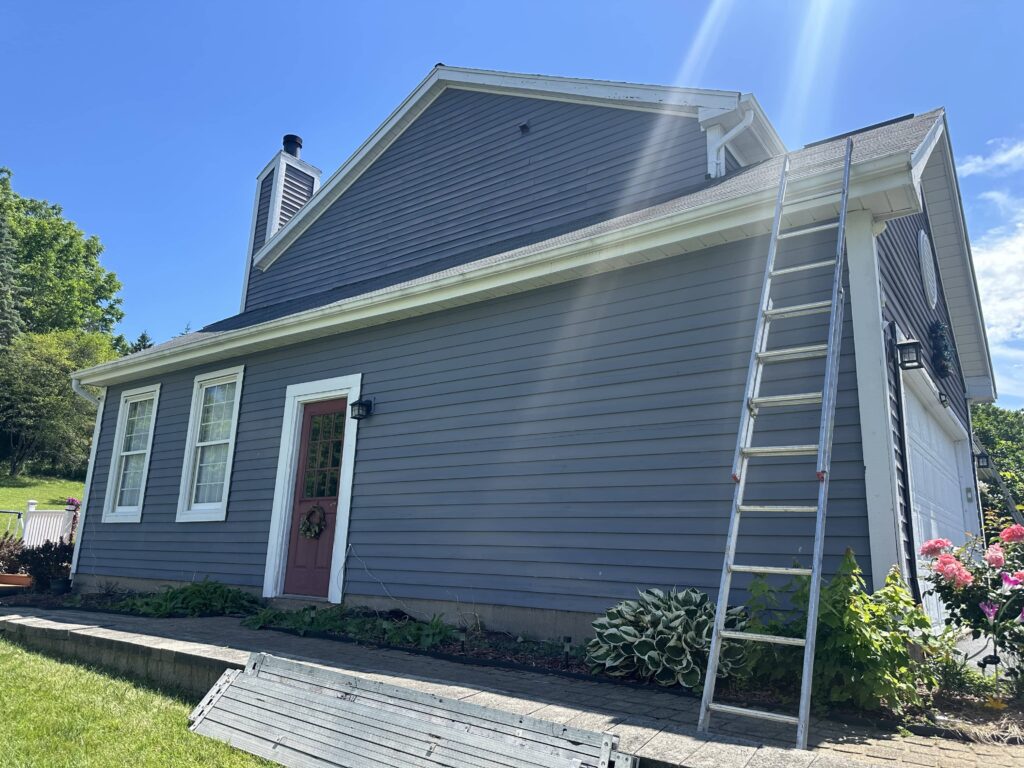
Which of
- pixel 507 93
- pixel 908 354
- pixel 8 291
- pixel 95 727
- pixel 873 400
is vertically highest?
pixel 8 291

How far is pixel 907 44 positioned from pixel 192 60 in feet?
32.3

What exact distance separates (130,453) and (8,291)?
30.1 m

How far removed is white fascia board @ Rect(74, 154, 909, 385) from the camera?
15.1 feet

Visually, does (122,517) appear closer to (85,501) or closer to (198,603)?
(85,501)

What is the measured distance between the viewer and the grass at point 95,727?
313 centimetres

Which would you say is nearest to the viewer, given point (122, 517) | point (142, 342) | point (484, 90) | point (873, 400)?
point (873, 400)

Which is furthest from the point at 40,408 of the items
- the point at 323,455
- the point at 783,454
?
the point at 783,454

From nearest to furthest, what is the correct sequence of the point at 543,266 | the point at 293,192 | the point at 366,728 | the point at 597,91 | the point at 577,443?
the point at 366,728 → the point at 577,443 → the point at 543,266 → the point at 597,91 → the point at 293,192

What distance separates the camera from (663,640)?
4.10 metres

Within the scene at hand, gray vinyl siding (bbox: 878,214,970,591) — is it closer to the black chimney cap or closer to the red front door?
the red front door

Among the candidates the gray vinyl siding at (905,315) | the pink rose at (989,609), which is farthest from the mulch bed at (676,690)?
the gray vinyl siding at (905,315)

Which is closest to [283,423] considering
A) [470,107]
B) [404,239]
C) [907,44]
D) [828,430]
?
[404,239]

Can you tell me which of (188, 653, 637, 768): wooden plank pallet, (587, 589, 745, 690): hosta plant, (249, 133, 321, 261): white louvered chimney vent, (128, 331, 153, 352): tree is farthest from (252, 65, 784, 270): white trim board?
(128, 331, 153, 352): tree

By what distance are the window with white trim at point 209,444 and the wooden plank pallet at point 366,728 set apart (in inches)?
198
